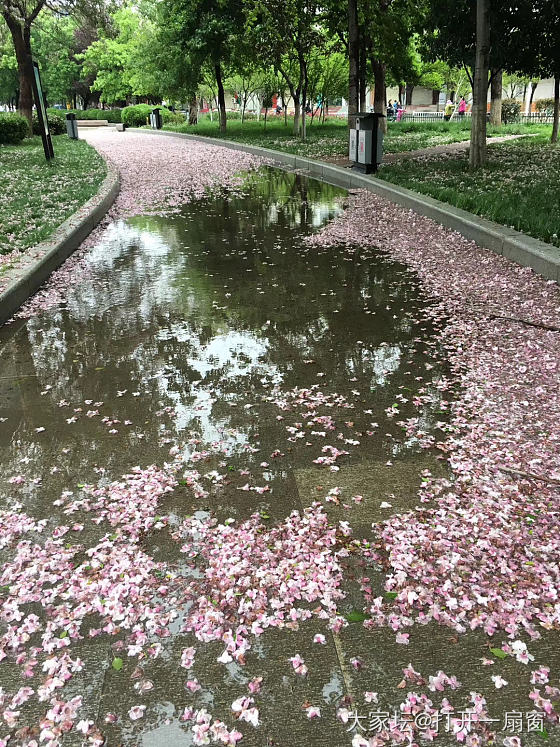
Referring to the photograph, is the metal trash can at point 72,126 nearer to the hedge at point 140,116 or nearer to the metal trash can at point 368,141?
the hedge at point 140,116

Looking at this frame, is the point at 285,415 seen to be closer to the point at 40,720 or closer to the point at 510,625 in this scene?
the point at 510,625

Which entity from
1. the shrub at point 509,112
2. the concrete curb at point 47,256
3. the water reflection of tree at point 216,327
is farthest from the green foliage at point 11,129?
the shrub at point 509,112

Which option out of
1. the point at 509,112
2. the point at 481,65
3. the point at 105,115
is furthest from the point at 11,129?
the point at 105,115

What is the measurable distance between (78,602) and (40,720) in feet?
1.69

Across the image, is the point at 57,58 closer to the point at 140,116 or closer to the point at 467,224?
the point at 140,116

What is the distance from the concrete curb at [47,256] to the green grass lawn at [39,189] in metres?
0.22

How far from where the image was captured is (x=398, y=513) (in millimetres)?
2895

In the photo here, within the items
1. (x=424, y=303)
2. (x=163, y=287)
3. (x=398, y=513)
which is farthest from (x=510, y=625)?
(x=163, y=287)

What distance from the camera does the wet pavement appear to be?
205cm

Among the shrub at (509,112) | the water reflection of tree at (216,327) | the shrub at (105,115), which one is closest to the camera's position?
the water reflection of tree at (216,327)

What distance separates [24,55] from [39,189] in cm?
1731

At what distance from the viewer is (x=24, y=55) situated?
2639cm

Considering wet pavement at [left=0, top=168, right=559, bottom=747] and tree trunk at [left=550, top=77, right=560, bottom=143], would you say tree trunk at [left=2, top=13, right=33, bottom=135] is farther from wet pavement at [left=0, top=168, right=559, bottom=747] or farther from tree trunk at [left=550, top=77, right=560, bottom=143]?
wet pavement at [left=0, top=168, right=559, bottom=747]

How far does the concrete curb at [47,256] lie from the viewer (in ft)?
19.9
